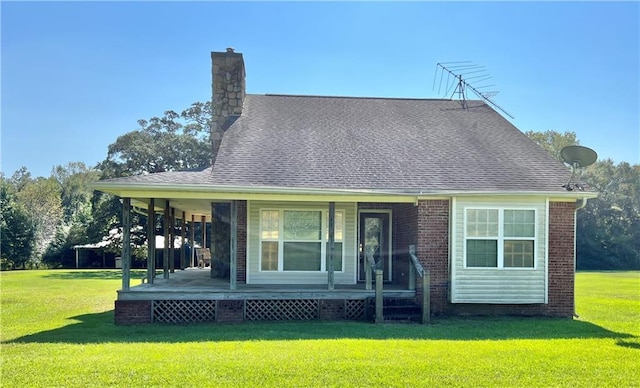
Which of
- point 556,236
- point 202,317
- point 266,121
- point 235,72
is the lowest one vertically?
point 202,317

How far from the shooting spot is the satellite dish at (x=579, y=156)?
11.8 metres

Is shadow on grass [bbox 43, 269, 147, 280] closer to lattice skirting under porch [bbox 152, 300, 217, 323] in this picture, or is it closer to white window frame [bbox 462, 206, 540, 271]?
lattice skirting under porch [bbox 152, 300, 217, 323]

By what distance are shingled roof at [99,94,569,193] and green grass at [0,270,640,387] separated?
9.94ft

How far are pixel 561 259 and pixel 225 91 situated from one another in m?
10.2

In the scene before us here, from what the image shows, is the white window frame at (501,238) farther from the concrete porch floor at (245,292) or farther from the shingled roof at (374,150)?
the concrete porch floor at (245,292)

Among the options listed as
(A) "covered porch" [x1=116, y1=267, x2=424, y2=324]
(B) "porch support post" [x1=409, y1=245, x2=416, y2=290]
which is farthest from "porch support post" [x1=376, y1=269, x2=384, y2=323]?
(B) "porch support post" [x1=409, y1=245, x2=416, y2=290]

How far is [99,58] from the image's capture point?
55.5ft

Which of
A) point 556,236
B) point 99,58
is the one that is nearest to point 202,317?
point 556,236

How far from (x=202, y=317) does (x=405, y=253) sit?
204 inches

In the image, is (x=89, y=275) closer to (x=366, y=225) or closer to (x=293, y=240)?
(x=293, y=240)

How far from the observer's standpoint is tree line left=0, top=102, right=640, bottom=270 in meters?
36.8

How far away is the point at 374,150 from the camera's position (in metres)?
13.9

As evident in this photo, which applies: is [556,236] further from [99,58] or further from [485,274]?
[99,58]

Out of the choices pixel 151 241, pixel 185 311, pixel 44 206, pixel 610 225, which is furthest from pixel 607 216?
Result: pixel 44 206
